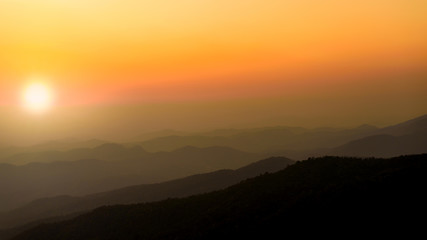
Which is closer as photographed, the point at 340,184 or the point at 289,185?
the point at 340,184

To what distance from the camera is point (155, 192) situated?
105 meters

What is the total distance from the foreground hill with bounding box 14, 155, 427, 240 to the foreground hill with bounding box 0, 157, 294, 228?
47033 millimetres

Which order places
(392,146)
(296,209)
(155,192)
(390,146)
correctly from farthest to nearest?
(390,146) < (392,146) < (155,192) < (296,209)

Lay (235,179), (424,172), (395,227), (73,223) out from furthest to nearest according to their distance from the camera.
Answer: (235,179)
(73,223)
(424,172)
(395,227)

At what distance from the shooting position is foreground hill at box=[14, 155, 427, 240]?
2358 cm

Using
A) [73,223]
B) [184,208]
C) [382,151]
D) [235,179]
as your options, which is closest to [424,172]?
[184,208]

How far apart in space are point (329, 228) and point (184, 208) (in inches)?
888

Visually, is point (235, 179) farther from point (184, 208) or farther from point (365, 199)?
point (365, 199)

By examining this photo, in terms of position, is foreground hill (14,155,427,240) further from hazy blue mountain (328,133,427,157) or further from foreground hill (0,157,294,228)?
hazy blue mountain (328,133,427,157)

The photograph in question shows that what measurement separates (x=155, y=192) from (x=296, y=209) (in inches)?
3241

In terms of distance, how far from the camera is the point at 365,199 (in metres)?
26.0

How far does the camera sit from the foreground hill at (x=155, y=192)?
98.0m

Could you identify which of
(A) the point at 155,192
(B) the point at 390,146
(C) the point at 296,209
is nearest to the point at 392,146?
(B) the point at 390,146

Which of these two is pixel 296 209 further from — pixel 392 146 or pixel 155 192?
pixel 392 146
